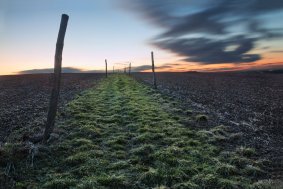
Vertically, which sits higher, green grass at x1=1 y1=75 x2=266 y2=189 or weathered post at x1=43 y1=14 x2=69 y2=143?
weathered post at x1=43 y1=14 x2=69 y2=143

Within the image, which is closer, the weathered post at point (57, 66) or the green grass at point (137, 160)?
the green grass at point (137, 160)

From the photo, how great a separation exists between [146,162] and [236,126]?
7.32 metres

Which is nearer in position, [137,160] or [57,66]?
[137,160]

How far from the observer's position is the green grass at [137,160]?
30.3 ft

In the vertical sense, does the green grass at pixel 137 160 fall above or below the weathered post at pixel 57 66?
below

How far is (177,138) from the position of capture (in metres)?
13.9

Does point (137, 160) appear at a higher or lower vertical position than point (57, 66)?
lower

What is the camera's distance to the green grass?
9.23 metres

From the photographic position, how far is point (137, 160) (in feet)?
36.6

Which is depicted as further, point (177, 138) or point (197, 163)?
point (177, 138)

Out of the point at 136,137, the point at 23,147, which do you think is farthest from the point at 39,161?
the point at 136,137

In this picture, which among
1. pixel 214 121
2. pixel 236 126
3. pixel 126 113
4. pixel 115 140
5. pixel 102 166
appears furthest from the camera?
pixel 126 113

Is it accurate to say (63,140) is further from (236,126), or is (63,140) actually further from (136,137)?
(236,126)

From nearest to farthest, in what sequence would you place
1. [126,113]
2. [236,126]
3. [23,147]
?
[23,147]
[236,126]
[126,113]
